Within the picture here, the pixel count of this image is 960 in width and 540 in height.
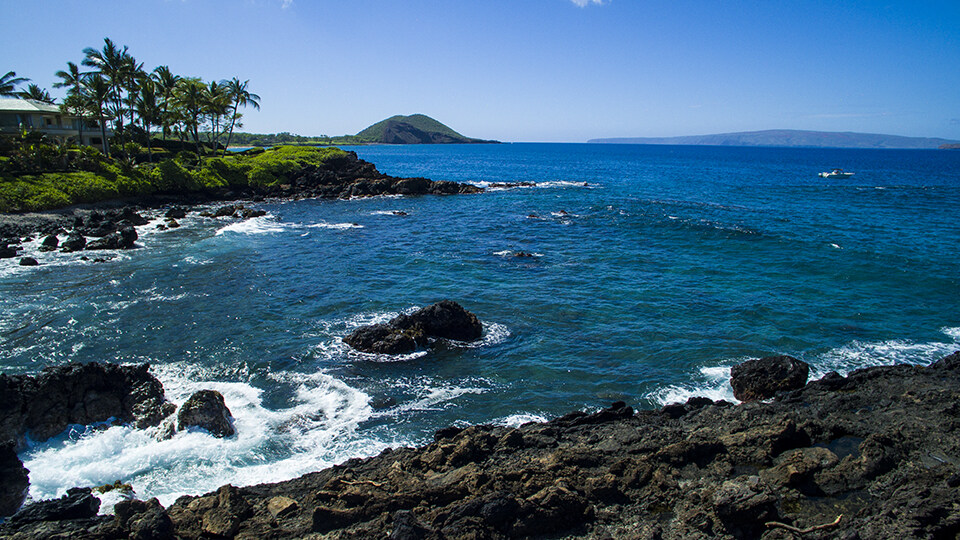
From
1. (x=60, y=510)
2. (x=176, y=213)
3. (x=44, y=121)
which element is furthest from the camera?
(x=44, y=121)

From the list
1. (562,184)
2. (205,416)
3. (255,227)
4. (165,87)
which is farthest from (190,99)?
(205,416)

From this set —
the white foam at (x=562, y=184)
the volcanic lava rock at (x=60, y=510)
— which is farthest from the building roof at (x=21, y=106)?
the volcanic lava rock at (x=60, y=510)

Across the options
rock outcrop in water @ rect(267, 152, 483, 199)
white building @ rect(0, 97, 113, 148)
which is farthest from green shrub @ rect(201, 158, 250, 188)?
white building @ rect(0, 97, 113, 148)

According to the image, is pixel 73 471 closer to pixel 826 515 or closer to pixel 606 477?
pixel 606 477

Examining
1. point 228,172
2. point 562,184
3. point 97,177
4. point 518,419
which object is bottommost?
point 518,419

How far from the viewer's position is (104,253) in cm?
3866

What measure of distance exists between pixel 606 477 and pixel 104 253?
41550 millimetres

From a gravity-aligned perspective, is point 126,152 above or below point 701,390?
above

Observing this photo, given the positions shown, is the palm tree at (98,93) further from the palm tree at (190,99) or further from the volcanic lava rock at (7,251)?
the volcanic lava rock at (7,251)

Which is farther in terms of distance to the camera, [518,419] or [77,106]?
[77,106]

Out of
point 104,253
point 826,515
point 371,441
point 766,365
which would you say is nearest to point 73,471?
point 371,441

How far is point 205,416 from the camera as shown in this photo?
1716cm

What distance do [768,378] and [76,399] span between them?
982 inches

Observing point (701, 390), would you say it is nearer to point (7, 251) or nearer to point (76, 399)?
point (76, 399)
